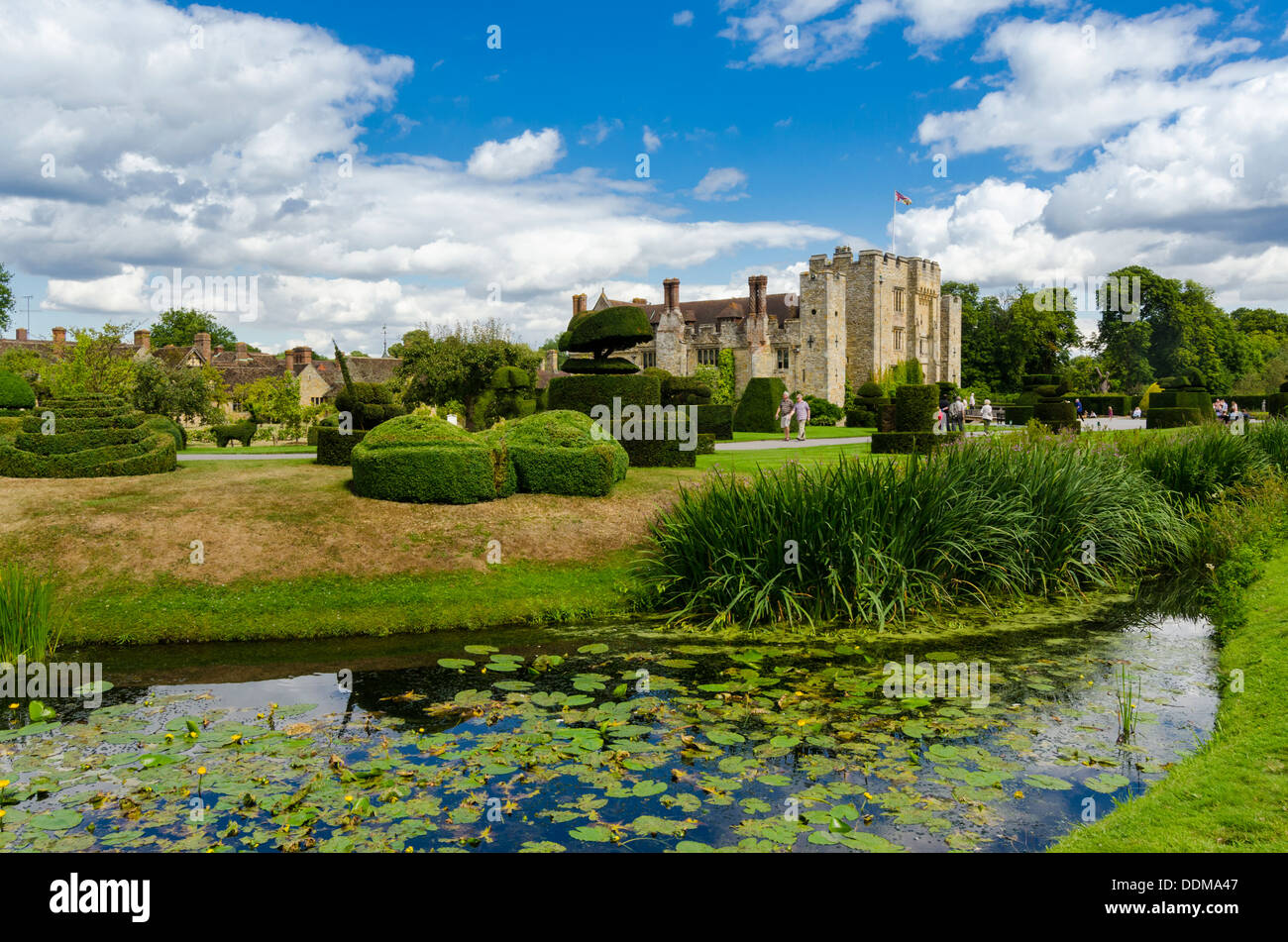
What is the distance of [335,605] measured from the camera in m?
10.8

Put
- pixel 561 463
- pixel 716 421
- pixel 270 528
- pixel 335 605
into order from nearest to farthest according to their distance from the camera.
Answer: pixel 335 605
pixel 270 528
pixel 561 463
pixel 716 421

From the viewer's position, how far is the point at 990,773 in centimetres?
578

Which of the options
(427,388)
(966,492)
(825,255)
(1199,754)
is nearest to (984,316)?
(825,255)

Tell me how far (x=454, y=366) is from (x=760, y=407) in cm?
A: 1481

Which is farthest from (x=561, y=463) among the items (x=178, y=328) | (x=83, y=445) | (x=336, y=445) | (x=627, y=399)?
(x=178, y=328)

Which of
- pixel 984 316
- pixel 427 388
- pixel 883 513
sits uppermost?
pixel 984 316

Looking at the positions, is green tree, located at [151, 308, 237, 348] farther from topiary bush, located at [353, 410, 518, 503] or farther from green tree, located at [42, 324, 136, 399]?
topiary bush, located at [353, 410, 518, 503]

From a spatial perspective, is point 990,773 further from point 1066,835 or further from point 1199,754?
point 1199,754

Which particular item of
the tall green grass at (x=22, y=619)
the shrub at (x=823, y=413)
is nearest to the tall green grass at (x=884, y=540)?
the tall green grass at (x=22, y=619)

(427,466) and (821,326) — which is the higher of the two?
(821,326)

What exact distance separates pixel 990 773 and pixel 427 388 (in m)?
38.0

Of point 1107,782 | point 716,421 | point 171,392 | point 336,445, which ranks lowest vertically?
point 1107,782

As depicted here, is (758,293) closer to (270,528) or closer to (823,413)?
(823,413)
